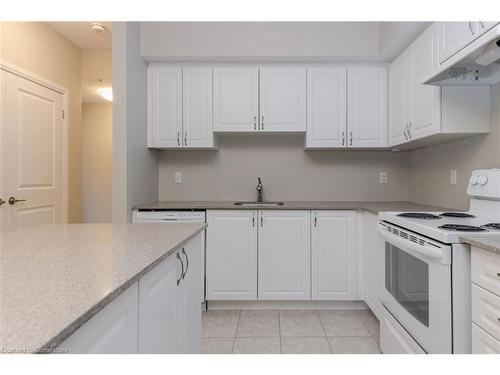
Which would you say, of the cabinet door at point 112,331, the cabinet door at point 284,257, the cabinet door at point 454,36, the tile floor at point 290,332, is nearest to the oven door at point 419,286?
the tile floor at point 290,332

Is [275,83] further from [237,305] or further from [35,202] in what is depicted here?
[35,202]

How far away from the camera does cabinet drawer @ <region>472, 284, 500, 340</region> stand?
1104 mm

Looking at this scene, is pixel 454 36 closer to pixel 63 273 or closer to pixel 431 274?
pixel 431 274

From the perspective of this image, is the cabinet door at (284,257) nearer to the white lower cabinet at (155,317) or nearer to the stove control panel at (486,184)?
the white lower cabinet at (155,317)

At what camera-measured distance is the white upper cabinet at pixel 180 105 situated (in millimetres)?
2832

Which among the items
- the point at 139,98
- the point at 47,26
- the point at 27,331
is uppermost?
the point at 47,26

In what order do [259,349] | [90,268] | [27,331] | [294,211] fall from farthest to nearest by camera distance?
[294,211]
[259,349]
[90,268]
[27,331]

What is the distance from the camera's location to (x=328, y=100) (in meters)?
2.80

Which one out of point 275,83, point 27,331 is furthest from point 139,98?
point 27,331

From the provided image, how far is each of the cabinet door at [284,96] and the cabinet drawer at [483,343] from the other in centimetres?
201

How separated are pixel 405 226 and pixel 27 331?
1633mm

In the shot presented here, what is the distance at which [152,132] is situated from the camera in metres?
2.86

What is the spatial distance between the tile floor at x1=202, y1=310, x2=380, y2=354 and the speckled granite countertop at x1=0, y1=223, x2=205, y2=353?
1068 mm

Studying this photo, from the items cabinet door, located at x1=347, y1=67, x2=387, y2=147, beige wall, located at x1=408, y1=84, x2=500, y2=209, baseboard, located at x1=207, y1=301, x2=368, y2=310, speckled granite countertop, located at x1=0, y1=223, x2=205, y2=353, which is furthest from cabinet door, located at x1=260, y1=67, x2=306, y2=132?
speckled granite countertop, located at x1=0, y1=223, x2=205, y2=353
